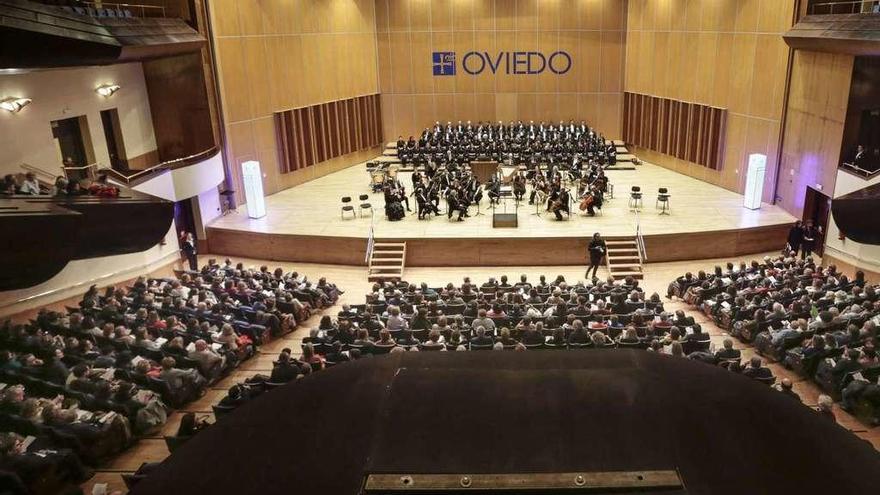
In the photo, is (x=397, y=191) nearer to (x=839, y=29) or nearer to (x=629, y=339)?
(x=629, y=339)

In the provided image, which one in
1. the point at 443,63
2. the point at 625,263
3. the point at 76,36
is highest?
the point at 76,36

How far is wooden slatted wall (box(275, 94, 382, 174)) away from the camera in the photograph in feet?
65.3

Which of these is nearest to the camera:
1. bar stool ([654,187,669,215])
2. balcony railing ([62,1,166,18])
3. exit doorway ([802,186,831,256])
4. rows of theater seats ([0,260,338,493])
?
rows of theater seats ([0,260,338,493])

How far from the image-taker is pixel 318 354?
941 cm

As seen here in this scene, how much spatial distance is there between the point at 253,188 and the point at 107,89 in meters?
3.86

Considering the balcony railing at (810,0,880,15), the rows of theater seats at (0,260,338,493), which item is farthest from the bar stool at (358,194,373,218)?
the balcony railing at (810,0,880,15)

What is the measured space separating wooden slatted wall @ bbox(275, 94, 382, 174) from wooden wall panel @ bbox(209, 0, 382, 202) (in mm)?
40

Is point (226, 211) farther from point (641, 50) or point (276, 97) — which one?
point (641, 50)

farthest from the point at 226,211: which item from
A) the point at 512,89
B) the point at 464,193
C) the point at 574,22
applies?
the point at 574,22

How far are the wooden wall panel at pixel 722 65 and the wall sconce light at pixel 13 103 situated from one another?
16.5m

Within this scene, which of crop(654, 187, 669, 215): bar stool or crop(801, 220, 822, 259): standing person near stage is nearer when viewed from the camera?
crop(801, 220, 822, 259): standing person near stage

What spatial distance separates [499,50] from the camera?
23.1m

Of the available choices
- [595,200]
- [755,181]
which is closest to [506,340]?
[595,200]

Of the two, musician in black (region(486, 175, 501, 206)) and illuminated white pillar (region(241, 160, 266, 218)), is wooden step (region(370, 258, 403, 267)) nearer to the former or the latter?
musician in black (region(486, 175, 501, 206))
